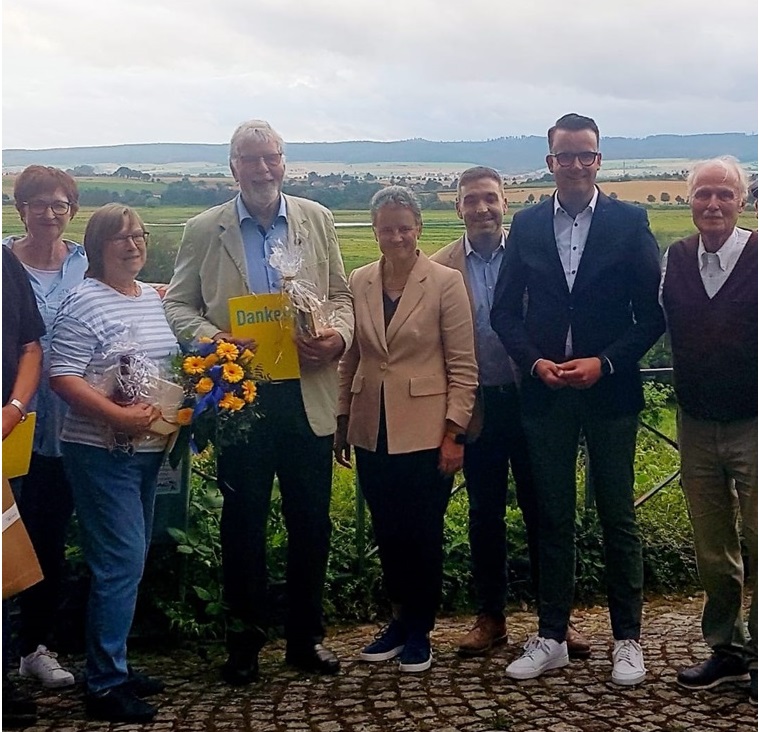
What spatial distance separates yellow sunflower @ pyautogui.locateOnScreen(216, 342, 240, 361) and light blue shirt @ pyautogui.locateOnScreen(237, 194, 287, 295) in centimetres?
31

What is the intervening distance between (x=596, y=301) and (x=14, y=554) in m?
2.29

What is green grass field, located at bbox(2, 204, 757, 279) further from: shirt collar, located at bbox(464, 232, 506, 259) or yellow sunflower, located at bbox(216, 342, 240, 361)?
yellow sunflower, located at bbox(216, 342, 240, 361)

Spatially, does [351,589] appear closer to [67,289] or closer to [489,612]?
[489,612]

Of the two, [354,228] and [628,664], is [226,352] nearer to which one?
[354,228]

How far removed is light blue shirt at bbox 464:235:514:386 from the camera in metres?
4.38

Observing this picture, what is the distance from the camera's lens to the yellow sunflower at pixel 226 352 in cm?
383

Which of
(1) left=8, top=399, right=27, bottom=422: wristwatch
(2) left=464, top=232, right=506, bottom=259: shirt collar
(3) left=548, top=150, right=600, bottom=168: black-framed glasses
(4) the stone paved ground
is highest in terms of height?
(3) left=548, top=150, right=600, bottom=168: black-framed glasses

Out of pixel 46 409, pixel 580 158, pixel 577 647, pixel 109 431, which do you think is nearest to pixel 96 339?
pixel 109 431

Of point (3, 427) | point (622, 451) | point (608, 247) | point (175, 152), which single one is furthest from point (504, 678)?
point (175, 152)

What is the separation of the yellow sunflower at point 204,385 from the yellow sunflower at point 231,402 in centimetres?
6

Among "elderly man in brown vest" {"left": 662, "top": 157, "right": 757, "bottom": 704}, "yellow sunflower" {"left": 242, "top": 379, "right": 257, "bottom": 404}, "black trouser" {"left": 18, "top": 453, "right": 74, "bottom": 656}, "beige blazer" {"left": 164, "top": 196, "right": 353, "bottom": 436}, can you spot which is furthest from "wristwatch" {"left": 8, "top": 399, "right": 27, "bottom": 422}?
"elderly man in brown vest" {"left": 662, "top": 157, "right": 757, "bottom": 704}

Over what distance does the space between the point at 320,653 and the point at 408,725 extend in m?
0.61

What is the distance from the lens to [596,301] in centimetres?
404

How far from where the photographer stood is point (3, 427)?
355 centimetres
